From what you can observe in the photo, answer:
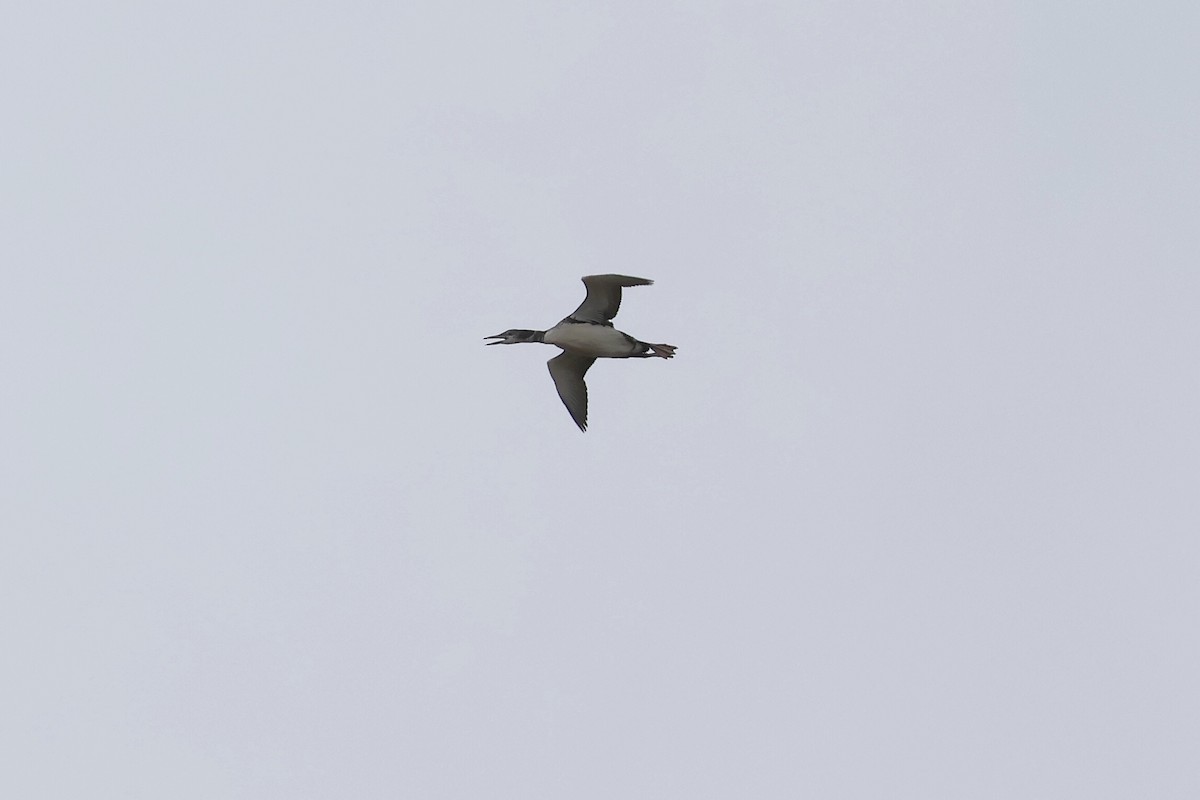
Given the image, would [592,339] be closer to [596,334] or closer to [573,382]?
[596,334]

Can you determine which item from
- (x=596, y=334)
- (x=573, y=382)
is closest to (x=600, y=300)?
(x=596, y=334)

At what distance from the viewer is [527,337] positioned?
42625 millimetres

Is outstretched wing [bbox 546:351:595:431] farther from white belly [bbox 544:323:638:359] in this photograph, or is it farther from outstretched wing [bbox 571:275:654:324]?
outstretched wing [bbox 571:275:654:324]

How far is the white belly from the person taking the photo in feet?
135

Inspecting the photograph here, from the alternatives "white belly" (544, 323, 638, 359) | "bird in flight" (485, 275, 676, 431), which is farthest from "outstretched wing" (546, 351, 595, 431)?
"white belly" (544, 323, 638, 359)

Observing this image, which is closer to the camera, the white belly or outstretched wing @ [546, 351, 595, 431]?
the white belly

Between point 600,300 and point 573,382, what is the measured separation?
2.52 m

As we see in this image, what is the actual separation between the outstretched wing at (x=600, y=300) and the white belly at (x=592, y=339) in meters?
0.35

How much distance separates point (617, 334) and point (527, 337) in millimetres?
2337

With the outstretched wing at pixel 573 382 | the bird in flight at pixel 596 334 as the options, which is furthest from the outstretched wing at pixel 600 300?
the outstretched wing at pixel 573 382

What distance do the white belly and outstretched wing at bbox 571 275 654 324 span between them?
1.14ft

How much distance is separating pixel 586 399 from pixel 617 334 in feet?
8.65

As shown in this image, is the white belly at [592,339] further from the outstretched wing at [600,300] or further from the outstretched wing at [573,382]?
the outstretched wing at [573,382]

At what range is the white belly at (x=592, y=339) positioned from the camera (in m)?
41.3
